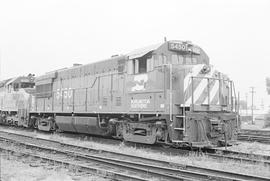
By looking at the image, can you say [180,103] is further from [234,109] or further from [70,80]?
[70,80]

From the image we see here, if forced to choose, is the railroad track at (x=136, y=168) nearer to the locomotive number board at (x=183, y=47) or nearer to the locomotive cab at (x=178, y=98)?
the locomotive cab at (x=178, y=98)

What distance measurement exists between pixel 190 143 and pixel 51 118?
9.85 metres

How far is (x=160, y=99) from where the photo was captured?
10.7 m

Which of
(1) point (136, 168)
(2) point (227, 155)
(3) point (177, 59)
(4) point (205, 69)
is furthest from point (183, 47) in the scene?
(1) point (136, 168)

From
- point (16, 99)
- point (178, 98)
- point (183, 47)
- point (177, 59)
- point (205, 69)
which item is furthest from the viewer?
point (16, 99)

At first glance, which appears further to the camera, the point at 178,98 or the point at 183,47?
the point at 183,47

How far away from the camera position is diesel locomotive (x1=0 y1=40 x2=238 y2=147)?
1018 centimetres

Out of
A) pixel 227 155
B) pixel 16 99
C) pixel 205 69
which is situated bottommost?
pixel 227 155

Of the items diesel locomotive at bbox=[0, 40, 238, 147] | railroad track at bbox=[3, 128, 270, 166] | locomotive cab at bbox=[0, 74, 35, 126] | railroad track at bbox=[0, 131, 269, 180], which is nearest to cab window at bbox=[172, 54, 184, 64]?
diesel locomotive at bbox=[0, 40, 238, 147]

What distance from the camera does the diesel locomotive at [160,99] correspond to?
10.2m

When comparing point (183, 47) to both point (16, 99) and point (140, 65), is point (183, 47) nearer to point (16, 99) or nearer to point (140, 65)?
point (140, 65)

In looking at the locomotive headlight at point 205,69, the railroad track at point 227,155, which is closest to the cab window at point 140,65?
the locomotive headlight at point 205,69

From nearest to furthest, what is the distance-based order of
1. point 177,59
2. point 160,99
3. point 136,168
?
point 136,168 → point 160,99 → point 177,59

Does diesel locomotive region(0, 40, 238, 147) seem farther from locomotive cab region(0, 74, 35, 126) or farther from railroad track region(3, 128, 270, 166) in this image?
locomotive cab region(0, 74, 35, 126)
